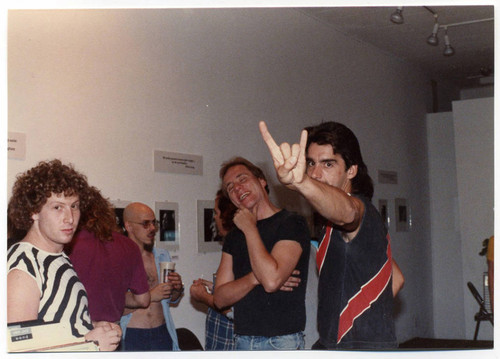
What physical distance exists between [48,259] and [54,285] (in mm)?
89

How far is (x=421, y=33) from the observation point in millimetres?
5492

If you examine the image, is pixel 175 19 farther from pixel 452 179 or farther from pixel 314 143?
pixel 452 179

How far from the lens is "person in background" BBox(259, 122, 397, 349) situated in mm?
1868

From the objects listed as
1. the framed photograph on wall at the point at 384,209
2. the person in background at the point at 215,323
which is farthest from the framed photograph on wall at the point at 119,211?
the framed photograph on wall at the point at 384,209

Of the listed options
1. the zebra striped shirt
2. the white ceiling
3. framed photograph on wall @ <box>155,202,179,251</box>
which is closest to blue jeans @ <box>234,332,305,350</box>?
the zebra striped shirt

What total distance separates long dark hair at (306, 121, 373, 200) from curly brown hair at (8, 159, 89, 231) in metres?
0.90

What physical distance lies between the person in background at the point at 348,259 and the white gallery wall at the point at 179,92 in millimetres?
733

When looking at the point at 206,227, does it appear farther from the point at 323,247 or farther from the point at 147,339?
the point at 323,247

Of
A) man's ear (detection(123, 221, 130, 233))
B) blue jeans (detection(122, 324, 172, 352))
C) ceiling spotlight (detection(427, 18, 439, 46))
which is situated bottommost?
blue jeans (detection(122, 324, 172, 352))

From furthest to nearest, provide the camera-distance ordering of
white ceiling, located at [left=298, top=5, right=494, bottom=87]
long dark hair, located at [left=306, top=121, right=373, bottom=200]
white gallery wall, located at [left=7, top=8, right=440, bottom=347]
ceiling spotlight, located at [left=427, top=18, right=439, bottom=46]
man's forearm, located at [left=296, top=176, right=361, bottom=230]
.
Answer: ceiling spotlight, located at [left=427, top=18, right=439, bottom=46]
white ceiling, located at [left=298, top=5, right=494, bottom=87]
white gallery wall, located at [left=7, top=8, right=440, bottom=347]
long dark hair, located at [left=306, top=121, right=373, bottom=200]
man's forearm, located at [left=296, top=176, right=361, bottom=230]

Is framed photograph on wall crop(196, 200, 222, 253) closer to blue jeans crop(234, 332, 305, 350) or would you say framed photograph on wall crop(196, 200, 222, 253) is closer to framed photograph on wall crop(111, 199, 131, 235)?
framed photograph on wall crop(111, 199, 131, 235)

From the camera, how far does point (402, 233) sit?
620 centimetres

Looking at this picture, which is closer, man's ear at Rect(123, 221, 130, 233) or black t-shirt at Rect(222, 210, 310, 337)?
black t-shirt at Rect(222, 210, 310, 337)

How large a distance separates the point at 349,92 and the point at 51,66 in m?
2.88
